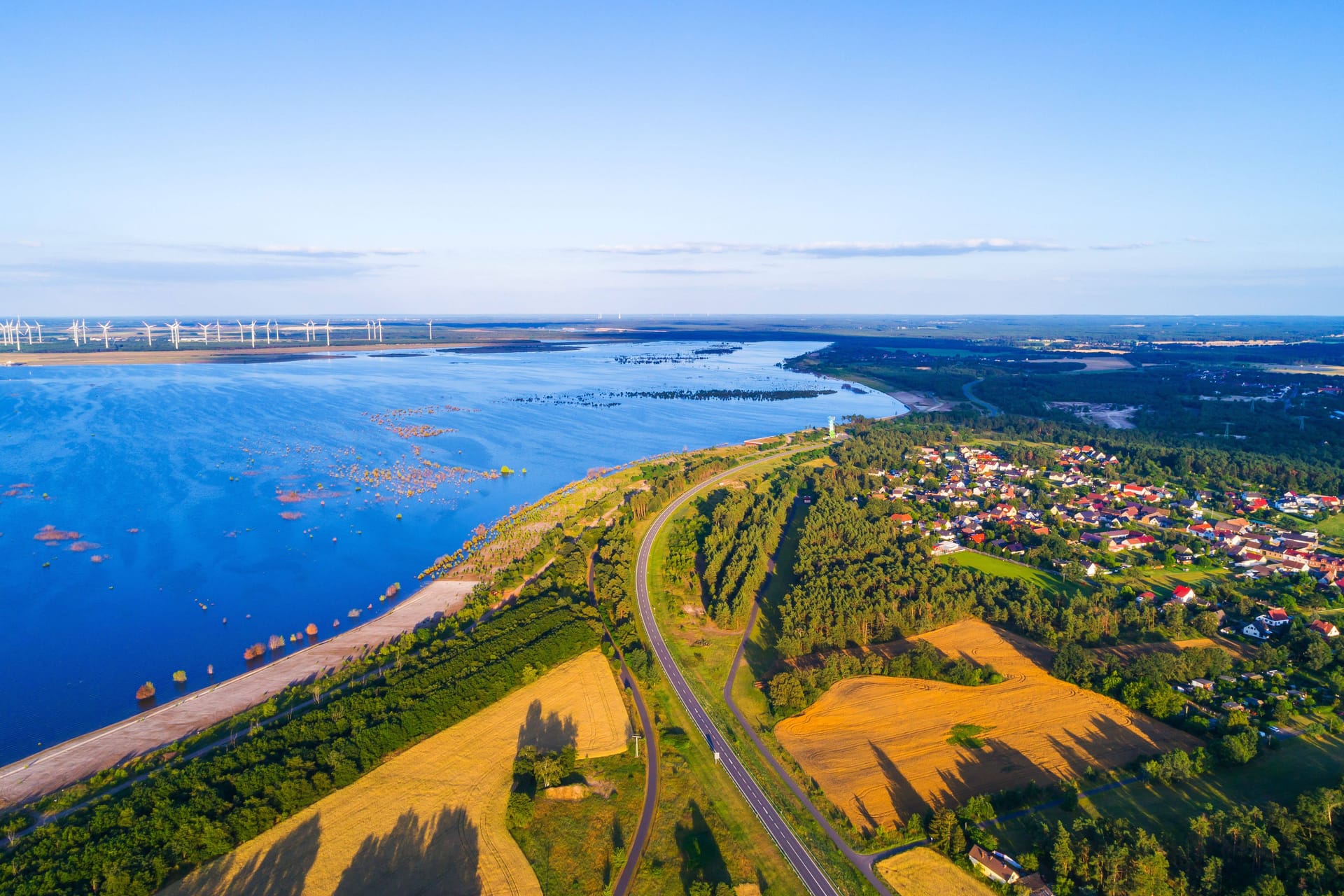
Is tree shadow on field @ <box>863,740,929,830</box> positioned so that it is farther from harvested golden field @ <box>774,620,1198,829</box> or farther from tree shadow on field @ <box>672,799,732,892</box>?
tree shadow on field @ <box>672,799,732,892</box>

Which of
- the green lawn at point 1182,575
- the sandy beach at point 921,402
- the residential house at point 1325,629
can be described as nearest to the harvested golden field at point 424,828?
the green lawn at point 1182,575

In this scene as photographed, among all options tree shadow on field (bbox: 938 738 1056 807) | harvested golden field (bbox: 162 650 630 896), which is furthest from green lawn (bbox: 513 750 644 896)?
tree shadow on field (bbox: 938 738 1056 807)

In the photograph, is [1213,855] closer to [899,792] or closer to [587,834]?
[899,792]

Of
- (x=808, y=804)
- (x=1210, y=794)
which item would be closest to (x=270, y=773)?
(x=808, y=804)

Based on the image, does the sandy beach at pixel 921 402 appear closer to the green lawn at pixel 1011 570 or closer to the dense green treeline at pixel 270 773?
the green lawn at pixel 1011 570

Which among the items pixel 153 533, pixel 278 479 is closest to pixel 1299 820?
pixel 153 533

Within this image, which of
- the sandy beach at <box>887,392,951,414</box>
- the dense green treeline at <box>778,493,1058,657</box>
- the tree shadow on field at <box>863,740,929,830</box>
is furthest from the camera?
the sandy beach at <box>887,392,951,414</box>
